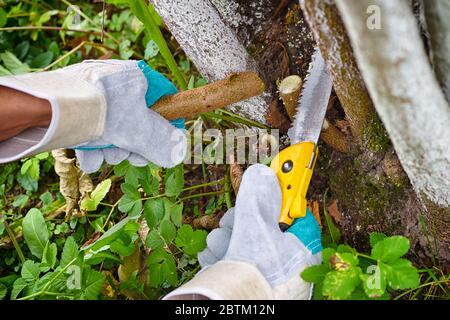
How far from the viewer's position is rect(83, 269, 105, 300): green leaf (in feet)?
3.92

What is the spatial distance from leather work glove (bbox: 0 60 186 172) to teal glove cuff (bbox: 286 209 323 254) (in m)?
0.28

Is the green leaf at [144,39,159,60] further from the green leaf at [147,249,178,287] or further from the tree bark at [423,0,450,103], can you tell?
the tree bark at [423,0,450,103]

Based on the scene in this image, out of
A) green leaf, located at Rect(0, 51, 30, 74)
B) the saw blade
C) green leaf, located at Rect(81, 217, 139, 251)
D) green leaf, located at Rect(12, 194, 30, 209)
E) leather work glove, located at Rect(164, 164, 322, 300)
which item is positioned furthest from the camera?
green leaf, located at Rect(0, 51, 30, 74)

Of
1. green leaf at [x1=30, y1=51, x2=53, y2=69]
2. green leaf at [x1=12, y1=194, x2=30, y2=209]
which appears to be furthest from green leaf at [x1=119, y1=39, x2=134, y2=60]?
green leaf at [x1=12, y1=194, x2=30, y2=209]

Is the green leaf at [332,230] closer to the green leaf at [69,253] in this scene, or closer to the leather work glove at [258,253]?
the leather work glove at [258,253]

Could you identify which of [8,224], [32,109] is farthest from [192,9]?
[8,224]

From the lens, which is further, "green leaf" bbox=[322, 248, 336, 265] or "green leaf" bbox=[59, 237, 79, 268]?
"green leaf" bbox=[59, 237, 79, 268]

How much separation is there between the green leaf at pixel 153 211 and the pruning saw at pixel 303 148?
0.34 m

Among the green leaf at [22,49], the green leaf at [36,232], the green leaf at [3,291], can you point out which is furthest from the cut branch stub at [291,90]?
the green leaf at [22,49]

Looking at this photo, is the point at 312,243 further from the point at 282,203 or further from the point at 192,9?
the point at 192,9

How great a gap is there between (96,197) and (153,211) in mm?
279

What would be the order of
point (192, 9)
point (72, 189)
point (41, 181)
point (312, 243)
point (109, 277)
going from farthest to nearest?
point (41, 181) < point (72, 189) < point (109, 277) < point (192, 9) < point (312, 243)

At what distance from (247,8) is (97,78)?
432 mm
